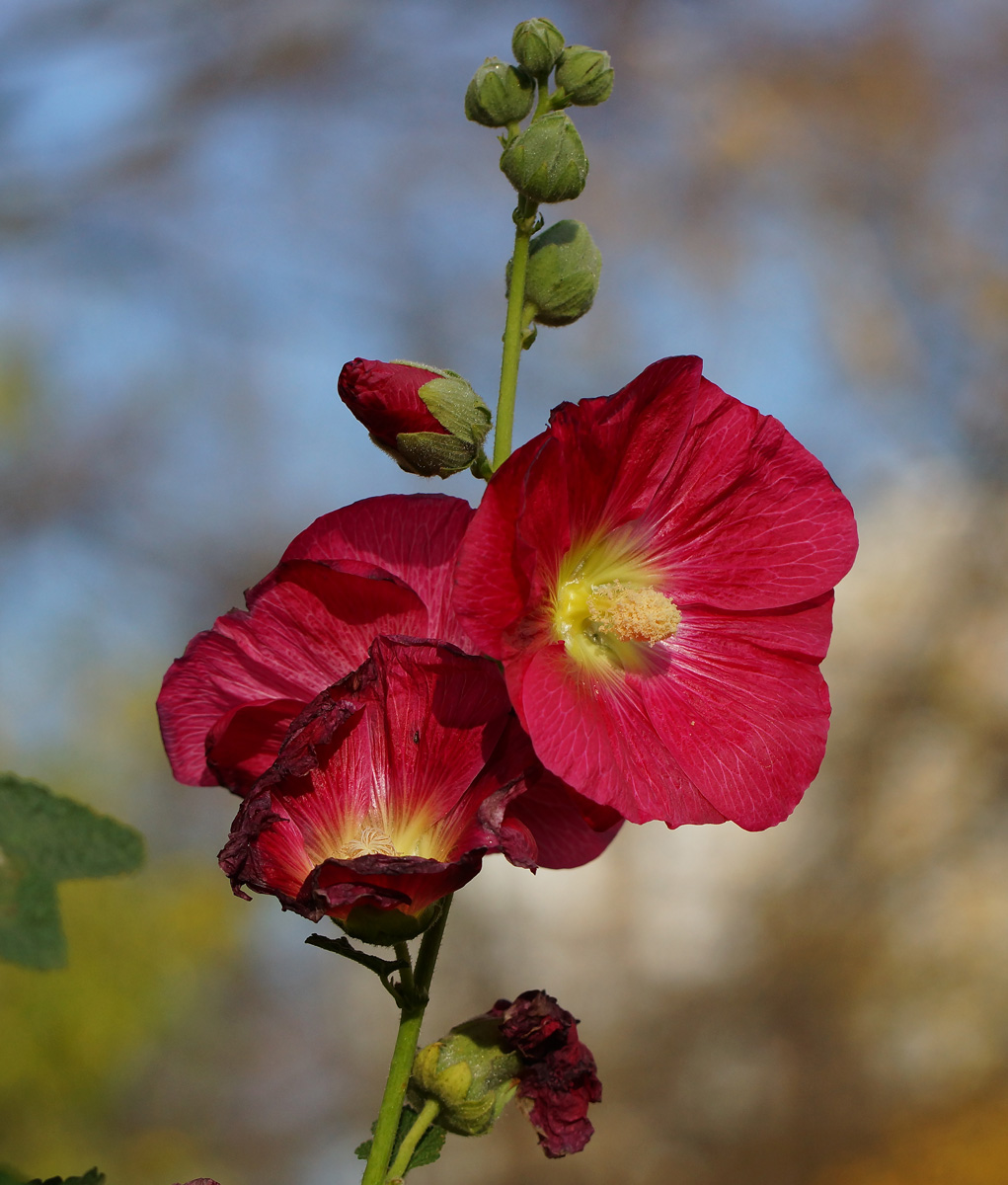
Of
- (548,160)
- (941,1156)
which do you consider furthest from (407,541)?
(941,1156)

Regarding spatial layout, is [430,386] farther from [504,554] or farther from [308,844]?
[308,844]

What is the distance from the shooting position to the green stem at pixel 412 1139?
32.5 inches

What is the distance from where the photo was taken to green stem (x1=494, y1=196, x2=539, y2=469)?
Result: 0.89 metres

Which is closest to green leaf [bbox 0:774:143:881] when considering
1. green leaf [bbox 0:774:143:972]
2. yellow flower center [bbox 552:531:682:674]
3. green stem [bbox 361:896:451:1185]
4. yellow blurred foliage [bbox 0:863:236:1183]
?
green leaf [bbox 0:774:143:972]

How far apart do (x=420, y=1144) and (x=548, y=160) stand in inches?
30.9

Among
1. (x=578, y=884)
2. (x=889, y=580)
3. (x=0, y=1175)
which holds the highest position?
(x=889, y=580)

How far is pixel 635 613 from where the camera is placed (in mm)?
896

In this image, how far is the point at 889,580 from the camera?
425 cm

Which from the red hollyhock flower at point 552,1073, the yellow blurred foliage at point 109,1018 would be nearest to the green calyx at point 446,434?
the red hollyhock flower at point 552,1073

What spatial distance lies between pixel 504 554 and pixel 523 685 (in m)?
0.09

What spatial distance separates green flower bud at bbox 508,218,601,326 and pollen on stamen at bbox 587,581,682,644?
0.25 m

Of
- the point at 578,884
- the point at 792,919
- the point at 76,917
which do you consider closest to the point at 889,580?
the point at 792,919

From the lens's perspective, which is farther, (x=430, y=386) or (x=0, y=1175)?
(x=430, y=386)

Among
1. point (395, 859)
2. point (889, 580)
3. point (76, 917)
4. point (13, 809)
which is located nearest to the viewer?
point (13, 809)
